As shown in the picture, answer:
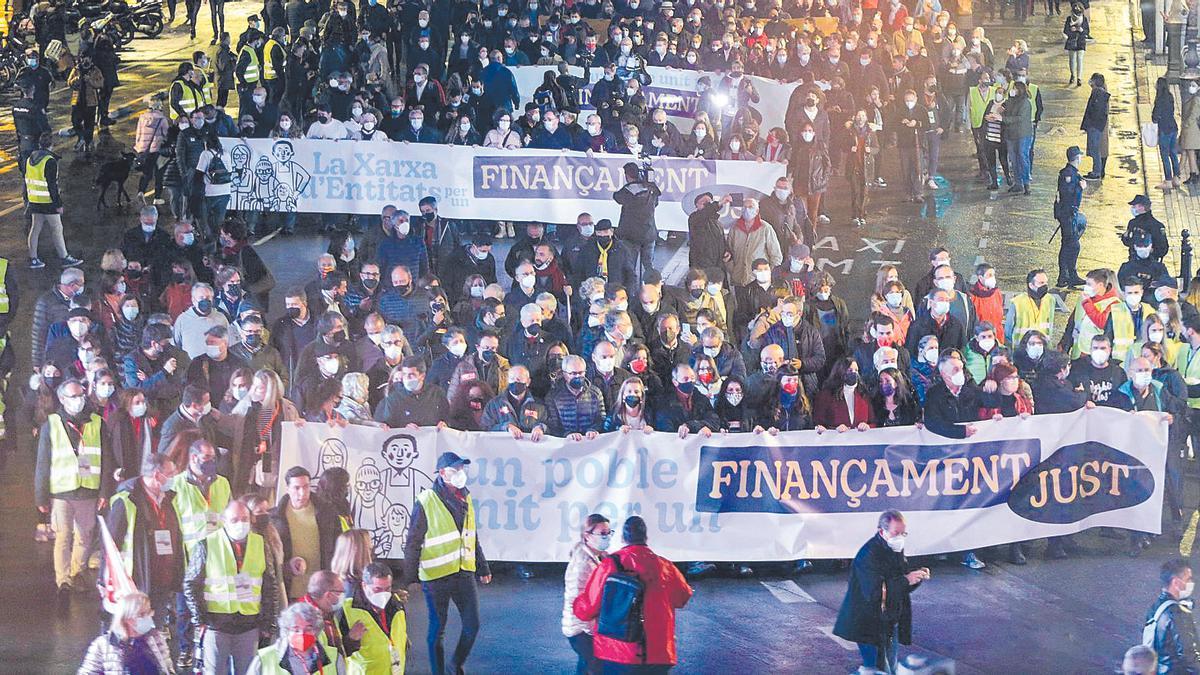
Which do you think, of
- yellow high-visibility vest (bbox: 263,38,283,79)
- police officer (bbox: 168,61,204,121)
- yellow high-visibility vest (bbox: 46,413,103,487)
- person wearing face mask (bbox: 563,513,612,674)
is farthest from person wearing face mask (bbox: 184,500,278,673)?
yellow high-visibility vest (bbox: 263,38,283,79)

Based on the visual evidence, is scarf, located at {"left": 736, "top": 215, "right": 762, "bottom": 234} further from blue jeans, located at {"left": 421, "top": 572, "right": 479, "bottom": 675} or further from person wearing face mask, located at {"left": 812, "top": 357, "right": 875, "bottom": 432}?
blue jeans, located at {"left": 421, "top": 572, "right": 479, "bottom": 675}

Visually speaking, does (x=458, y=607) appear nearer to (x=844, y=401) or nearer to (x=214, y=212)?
(x=844, y=401)

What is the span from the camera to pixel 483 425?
15820 millimetres

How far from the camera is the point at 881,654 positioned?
44.1 feet

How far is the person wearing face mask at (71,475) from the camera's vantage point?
50.1 ft

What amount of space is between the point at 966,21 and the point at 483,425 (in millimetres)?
24281

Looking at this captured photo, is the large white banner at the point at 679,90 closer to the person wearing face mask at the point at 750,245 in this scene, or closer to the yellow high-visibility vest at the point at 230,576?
the person wearing face mask at the point at 750,245

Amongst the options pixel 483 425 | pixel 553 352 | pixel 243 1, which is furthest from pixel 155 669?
pixel 243 1

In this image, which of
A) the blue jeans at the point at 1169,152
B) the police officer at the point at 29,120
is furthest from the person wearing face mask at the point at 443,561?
the blue jeans at the point at 1169,152

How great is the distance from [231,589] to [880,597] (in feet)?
13.8

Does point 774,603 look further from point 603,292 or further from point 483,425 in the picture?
point 603,292

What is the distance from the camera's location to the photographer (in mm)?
21656

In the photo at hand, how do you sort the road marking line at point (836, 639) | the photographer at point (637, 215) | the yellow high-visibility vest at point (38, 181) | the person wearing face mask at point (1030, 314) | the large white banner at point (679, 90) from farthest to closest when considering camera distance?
the large white banner at point (679, 90)
the yellow high-visibility vest at point (38, 181)
the photographer at point (637, 215)
the person wearing face mask at point (1030, 314)
the road marking line at point (836, 639)

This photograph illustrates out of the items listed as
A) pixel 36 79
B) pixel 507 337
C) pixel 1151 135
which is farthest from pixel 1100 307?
pixel 36 79
